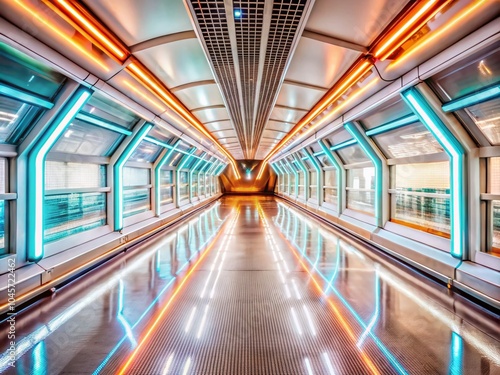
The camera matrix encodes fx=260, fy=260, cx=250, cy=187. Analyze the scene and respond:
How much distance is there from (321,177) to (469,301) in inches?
319

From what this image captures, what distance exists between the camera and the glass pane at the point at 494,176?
3.37 m

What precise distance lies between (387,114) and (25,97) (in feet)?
18.2

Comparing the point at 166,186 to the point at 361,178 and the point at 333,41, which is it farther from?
the point at 333,41

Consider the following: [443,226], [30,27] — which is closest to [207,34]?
[30,27]

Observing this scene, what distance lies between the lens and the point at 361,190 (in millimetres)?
7578

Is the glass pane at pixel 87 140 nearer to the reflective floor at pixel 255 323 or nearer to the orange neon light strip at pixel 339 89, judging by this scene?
the reflective floor at pixel 255 323

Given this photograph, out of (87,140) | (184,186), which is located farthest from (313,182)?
(87,140)

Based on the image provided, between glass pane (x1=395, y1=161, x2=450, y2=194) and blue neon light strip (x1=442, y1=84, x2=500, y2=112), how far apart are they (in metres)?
1.35

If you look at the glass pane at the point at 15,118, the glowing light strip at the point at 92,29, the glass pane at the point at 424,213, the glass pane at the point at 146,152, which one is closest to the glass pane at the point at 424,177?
the glass pane at the point at 424,213

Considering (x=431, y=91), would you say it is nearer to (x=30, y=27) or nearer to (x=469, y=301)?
(x=469, y=301)

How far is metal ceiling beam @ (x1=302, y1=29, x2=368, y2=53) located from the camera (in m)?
3.22

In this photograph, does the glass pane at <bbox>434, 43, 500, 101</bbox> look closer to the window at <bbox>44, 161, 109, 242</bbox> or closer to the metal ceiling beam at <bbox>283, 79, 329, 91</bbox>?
the metal ceiling beam at <bbox>283, 79, 329, 91</bbox>

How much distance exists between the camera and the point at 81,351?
225 cm

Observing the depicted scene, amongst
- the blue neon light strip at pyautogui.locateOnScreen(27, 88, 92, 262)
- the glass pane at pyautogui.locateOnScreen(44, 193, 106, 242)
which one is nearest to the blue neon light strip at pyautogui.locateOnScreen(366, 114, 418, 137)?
the blue neon light strip at pyautogui.locateOnScreen(27, 88, 92, 262)
